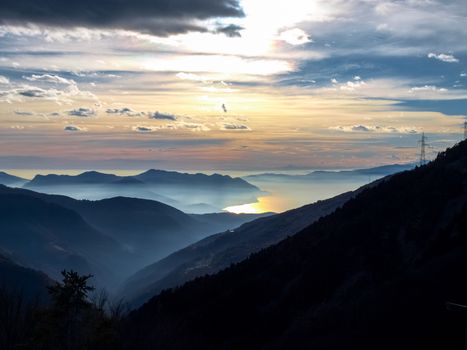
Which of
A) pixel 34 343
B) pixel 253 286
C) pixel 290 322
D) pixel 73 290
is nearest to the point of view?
pixel 34 343

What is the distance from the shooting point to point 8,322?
3127 cm

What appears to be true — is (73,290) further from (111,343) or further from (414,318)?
(414,318)

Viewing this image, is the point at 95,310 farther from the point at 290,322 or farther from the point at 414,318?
the point at 290,322

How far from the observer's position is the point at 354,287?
6650cm

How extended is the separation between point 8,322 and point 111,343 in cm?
597

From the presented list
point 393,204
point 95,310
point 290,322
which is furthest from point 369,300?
point 393,204

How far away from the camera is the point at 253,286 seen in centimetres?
8294

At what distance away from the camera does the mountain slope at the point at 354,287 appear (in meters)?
37.8

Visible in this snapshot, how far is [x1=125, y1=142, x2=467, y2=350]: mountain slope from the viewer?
37.8 m

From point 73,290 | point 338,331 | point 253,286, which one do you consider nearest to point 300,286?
point 253,286

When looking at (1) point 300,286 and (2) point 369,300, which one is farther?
(1) point 300,286

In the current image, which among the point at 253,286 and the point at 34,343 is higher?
the point at 34,343

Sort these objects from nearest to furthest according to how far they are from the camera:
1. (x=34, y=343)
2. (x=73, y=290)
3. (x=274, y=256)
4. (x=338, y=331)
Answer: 1. (x=34, y=343)
2. (x=73, y=290)
3. (x=338, y=331)
4. (x=274, y=256)

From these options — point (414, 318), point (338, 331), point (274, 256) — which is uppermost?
point (414, 318)
